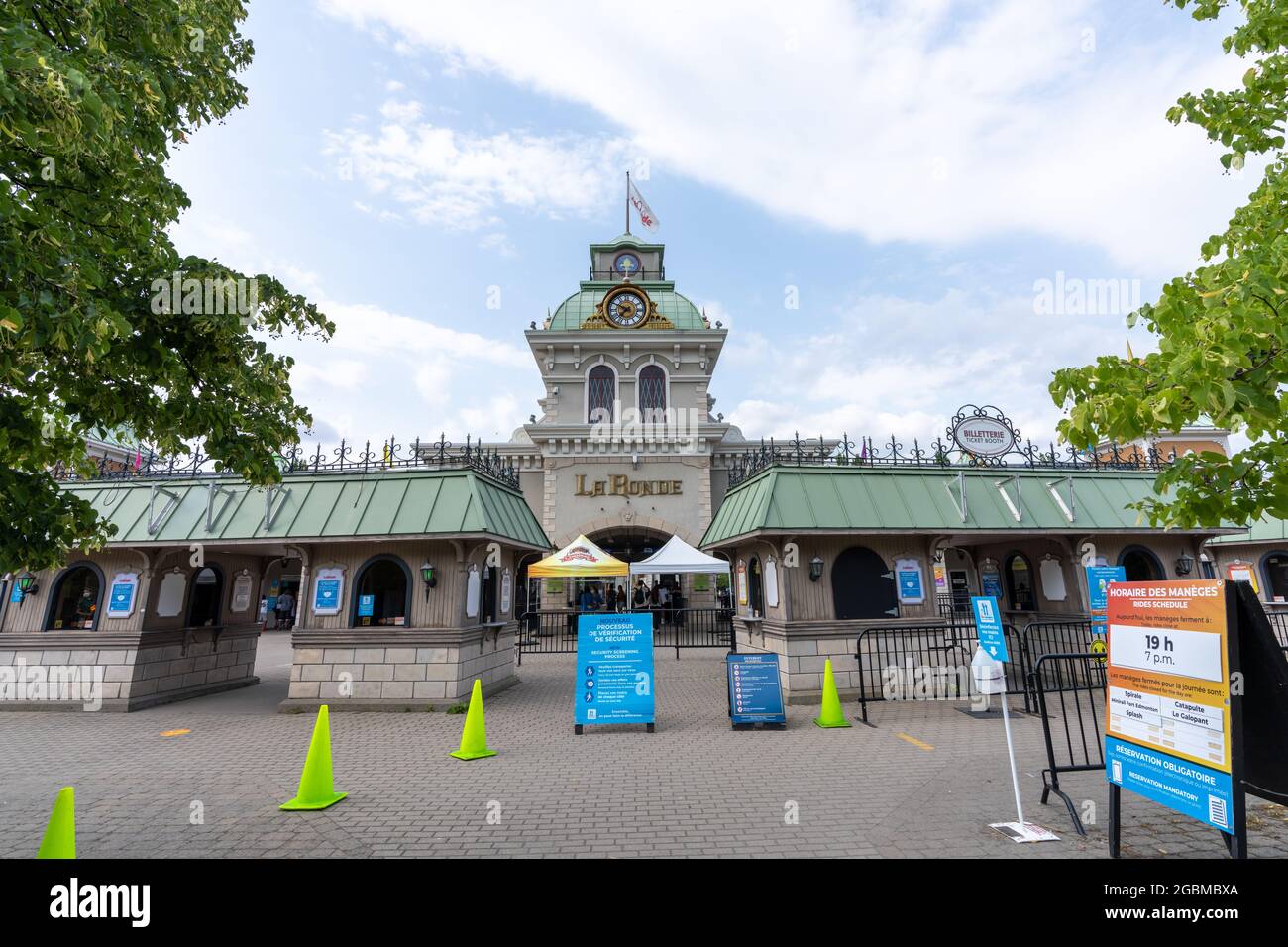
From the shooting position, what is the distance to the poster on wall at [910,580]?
1167 cm

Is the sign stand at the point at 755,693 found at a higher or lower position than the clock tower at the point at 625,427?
lower

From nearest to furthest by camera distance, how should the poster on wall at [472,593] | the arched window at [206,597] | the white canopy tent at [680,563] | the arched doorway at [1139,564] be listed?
the poster on wall at [472,593] → the arched doorway at [1139,564] → the arched window at [206,597] → the white canopy tent at [680,563]

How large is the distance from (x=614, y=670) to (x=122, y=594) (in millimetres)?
10004

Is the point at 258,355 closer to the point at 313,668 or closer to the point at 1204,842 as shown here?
the point at 313,668

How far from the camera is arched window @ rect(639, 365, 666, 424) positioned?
27.1m

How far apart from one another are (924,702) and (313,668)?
11392 mm

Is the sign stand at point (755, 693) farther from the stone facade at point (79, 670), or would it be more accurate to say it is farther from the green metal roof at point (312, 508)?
the stone facade at point (79, 670)

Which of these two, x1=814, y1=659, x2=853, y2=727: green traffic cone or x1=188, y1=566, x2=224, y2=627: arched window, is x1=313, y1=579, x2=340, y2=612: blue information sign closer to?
x1=188, y1=566, x2=224, y2=627: arched window

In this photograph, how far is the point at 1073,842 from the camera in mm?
5105

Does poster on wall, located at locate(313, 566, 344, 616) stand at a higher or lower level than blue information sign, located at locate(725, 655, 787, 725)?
higher

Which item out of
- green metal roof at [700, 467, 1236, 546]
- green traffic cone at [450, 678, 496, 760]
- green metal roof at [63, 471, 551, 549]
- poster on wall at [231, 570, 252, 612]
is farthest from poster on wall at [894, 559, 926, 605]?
poster on wall at [231, 570, 252, 612]

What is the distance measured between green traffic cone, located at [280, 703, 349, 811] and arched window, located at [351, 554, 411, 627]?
15.6 feet

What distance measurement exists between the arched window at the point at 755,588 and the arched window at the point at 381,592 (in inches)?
275

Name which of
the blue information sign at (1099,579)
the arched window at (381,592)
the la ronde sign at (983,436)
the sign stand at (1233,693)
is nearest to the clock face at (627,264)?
the la ronde sign at (983,436)
